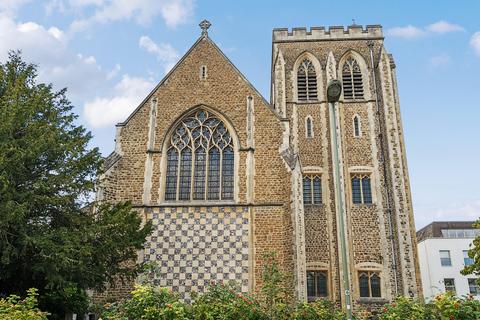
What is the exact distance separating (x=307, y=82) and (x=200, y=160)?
1083cm

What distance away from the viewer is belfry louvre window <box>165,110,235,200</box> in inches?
676

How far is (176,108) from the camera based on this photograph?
18281 millimetres

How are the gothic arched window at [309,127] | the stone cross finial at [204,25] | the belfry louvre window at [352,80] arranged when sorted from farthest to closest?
the belfry louvre window at [352,80], the gothic arched window at [309,127], the stone cross finial at [204,25]

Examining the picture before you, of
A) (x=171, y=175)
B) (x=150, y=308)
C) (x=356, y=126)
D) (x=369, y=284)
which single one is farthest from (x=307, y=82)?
(x=150, y=308)

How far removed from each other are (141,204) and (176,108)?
418 centimetres

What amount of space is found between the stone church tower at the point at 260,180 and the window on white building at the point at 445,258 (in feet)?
77.0

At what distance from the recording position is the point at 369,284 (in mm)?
21391

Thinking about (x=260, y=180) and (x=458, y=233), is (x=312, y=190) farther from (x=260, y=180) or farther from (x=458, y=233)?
(x=458, y=233)

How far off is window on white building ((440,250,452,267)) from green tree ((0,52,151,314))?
36.5m

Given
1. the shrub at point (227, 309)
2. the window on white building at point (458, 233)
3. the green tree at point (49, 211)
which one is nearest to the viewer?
the shrub at point (227, 309)

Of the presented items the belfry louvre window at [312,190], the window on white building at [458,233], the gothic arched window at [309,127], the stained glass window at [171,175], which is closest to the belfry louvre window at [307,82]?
the gothic arched window at [309,127]

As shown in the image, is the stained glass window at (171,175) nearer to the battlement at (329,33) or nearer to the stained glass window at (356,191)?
the stained glass window at (356,191)

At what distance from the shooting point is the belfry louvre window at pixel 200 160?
56.3ft

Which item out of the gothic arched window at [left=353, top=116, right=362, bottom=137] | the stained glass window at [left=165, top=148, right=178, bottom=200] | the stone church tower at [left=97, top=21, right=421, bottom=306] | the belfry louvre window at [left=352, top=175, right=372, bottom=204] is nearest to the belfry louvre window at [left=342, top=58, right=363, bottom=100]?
the stone church tower at [left=97, top=21, right=421, bottom=306]
